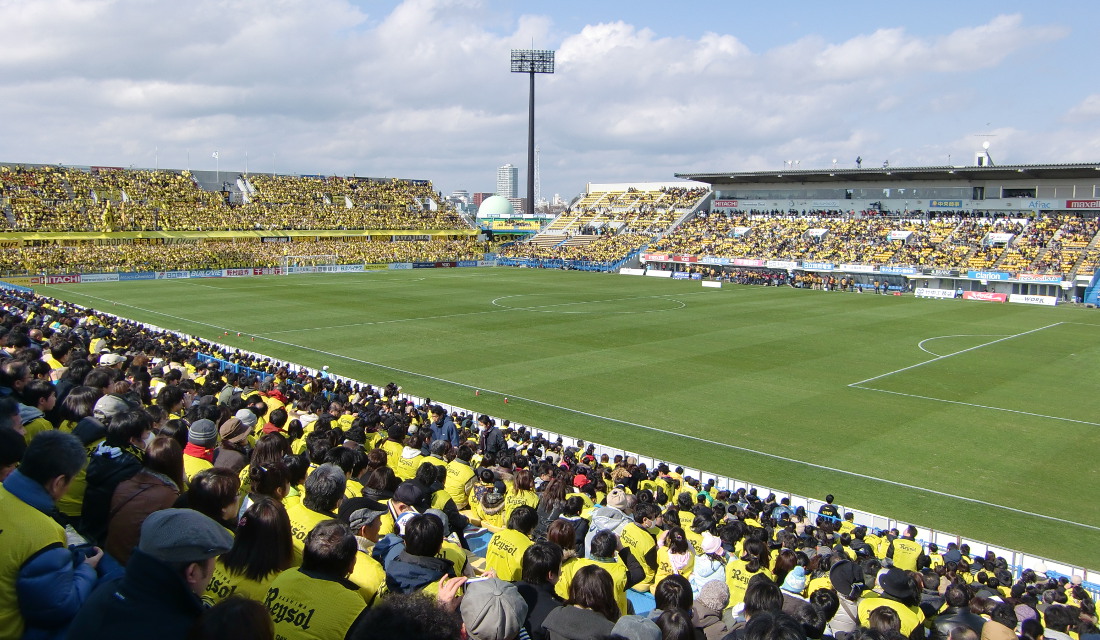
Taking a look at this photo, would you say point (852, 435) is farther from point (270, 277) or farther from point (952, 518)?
point (270, 277)

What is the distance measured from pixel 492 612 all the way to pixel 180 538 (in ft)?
5.54

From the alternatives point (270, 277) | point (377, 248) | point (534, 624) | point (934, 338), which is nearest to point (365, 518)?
point (534, 624)

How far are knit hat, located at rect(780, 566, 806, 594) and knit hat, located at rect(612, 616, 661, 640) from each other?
430 cm

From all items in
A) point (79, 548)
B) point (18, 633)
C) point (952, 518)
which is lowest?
point (952, 518)

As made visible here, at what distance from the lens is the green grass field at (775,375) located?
17.3 m

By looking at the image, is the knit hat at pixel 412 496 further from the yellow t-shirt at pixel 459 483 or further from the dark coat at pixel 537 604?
the dark coat at pixel 537 604

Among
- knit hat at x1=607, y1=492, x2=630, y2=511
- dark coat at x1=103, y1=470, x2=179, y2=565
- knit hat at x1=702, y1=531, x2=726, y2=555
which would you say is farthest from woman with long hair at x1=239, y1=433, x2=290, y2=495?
knit hat at x1=702, y1=531, x2=726, y2=555

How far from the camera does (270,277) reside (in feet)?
216

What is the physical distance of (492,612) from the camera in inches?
166

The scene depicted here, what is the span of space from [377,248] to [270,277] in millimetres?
19419

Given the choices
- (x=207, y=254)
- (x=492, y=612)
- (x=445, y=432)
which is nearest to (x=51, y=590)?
(x=492, y=612)

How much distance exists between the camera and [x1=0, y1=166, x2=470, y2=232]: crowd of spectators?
73062 mm

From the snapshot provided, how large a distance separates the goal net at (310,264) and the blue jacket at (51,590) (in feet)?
229

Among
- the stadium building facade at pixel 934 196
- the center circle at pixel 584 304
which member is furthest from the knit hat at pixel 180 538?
the stadium building facade at pixel 934 196
